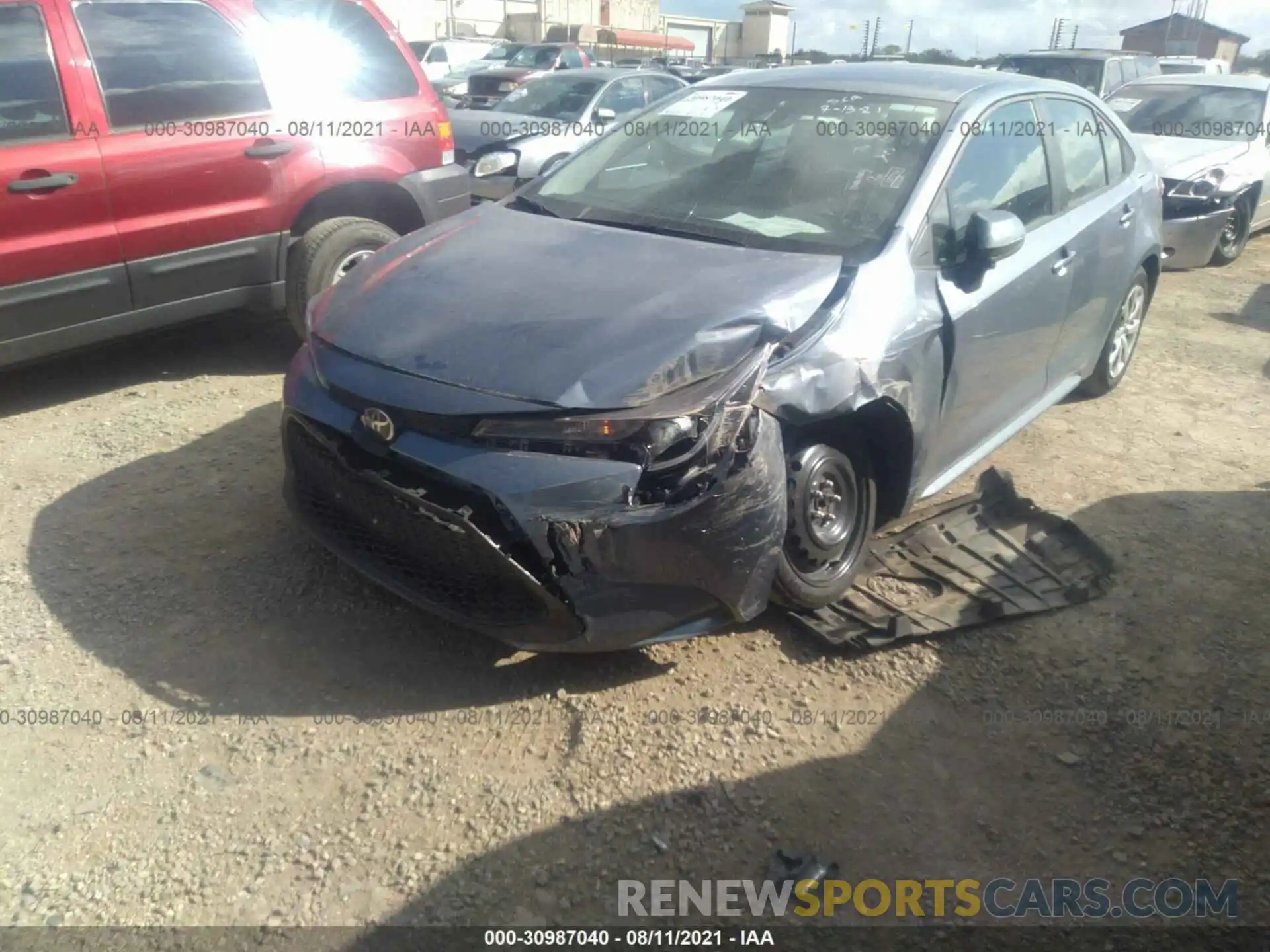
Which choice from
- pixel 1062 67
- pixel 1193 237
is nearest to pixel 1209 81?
pixel 1193 237

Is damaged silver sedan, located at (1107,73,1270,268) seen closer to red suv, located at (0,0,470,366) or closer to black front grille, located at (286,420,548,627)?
red suv, located at (0,0,470,366)

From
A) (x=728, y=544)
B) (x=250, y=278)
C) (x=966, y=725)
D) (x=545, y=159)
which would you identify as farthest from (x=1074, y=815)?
(x=545, y=159)

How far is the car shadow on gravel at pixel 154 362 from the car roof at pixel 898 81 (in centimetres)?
296

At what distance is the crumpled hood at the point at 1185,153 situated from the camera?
8508 mm

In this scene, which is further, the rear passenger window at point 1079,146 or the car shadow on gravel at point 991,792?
the rear passenger window at point 1079,146

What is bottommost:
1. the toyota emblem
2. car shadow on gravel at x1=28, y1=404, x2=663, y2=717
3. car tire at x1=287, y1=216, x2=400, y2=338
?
car shadow on gravel at x1=28, y1=404, x2=663, y2=717

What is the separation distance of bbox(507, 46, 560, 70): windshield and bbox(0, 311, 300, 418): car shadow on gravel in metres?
17.1

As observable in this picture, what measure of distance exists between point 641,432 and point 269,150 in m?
3.33

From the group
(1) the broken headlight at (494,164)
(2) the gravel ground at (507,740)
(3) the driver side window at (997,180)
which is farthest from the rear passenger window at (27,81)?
(3) the driver side window at (997,180)

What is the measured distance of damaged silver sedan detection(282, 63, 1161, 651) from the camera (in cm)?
264

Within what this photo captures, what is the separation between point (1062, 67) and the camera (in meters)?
13.1

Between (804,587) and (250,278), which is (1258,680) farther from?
(250,278)

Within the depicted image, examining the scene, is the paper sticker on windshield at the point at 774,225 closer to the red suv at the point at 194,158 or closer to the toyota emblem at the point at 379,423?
the toyota emblem at the point at 379,423

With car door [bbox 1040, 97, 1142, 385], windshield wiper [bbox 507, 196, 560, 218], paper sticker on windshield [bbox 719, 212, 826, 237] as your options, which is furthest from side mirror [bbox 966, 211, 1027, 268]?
windshield wiper [bbox 507, 196, 560, 218]
